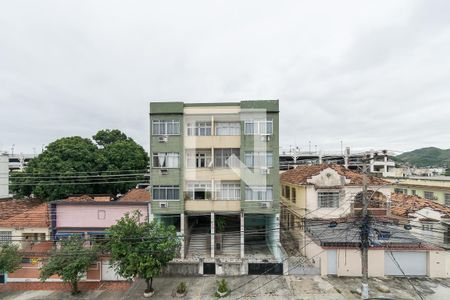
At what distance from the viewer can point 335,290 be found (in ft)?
47.6

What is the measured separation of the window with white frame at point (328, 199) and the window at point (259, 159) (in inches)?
→ 210

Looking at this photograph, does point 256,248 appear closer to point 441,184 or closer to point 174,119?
point 174,119

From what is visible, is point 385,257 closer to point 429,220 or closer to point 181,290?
point 429,220

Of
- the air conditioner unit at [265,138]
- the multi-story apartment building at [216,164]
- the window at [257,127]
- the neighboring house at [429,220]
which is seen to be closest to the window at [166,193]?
the multi-story apartment building at [216,164]

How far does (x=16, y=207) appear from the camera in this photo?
21359 mm

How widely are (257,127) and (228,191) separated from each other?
5.57 m

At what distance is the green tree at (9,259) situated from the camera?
49.0 feet

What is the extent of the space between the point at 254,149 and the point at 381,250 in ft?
36.3

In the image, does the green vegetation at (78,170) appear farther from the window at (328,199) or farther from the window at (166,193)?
the window at (328,199)

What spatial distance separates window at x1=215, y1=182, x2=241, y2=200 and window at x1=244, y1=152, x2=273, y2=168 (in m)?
2.04

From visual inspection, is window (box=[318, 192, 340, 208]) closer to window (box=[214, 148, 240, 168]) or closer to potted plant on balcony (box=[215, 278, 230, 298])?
window (box=[214, 148, 240, 168])

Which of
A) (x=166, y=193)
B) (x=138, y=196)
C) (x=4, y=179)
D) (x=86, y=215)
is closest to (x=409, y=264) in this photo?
(x=166, y=193)

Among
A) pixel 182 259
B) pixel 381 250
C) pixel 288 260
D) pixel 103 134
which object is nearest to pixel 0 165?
pixel 103 134

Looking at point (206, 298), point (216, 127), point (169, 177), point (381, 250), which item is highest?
point (216, 127)
